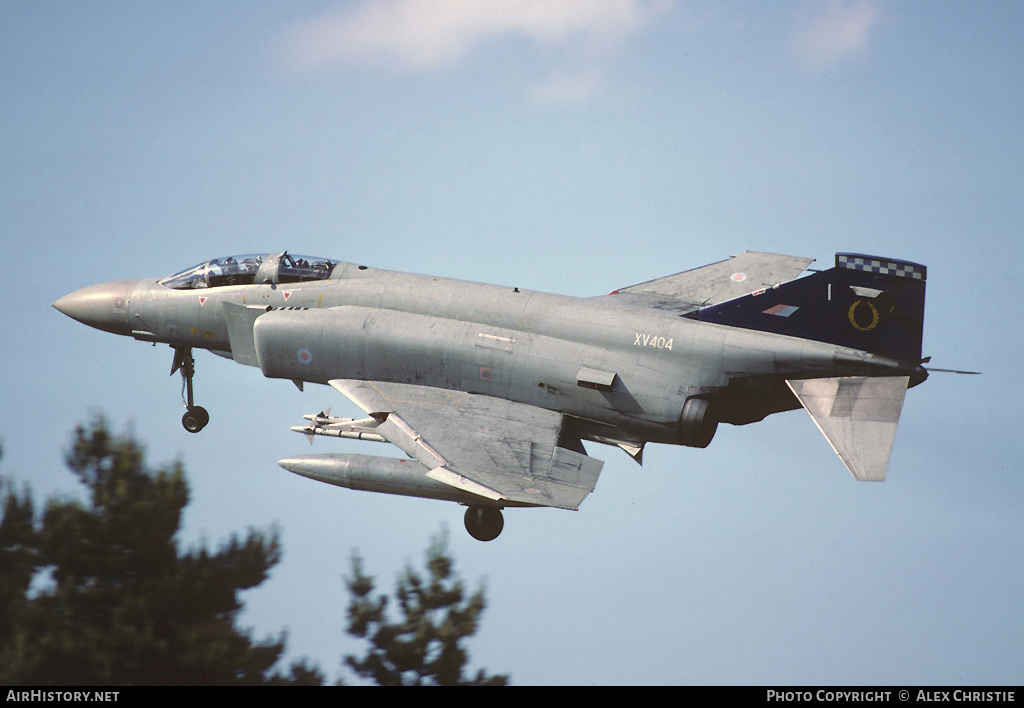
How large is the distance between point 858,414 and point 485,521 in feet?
24.3

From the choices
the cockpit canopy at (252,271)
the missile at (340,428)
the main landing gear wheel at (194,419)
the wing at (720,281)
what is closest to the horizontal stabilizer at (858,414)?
the wing at (720,281)

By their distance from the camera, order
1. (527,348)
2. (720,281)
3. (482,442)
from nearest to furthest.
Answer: (482,442) < (527,348) < (720,281)

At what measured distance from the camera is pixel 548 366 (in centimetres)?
2280

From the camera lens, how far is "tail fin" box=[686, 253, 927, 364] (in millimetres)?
21578

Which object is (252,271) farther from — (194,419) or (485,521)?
(485,521)

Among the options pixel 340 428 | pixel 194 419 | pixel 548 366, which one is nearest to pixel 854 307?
pixel 548 366

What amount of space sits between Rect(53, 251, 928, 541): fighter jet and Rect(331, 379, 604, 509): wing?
0.04 metres

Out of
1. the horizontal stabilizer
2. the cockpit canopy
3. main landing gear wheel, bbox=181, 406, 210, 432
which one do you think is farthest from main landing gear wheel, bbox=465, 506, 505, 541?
main landing gear wheel, bbox=181, 406, 210, 432
